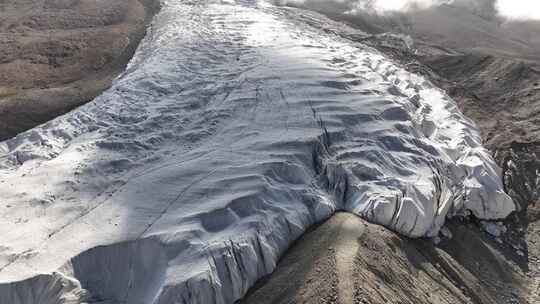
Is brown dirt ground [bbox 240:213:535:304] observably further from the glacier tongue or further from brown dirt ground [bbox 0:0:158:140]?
brown dirt ground [bbox 0:0:158:140]

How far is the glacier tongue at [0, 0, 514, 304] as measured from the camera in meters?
7.59

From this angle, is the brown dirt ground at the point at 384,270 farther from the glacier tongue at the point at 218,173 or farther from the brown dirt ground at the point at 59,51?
the brown dirt ground at the point at 59,51

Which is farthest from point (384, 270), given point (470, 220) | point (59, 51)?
point (59, 51)

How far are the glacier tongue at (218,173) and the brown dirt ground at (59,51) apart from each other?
1289mm

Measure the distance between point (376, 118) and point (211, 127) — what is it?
3.84 m

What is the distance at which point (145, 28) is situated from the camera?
1883cm

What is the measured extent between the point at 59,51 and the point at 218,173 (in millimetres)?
9947

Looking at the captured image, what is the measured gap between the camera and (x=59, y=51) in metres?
16.4

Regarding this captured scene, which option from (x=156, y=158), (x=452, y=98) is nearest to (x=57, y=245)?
(x=156, y=158)

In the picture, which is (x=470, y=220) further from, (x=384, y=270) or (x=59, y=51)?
(x=59, y=51)

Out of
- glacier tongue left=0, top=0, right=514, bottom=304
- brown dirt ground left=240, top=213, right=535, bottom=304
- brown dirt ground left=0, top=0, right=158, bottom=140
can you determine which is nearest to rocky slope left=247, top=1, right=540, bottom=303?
brown dirt ground left=240, top=213, right=535, bottom=304

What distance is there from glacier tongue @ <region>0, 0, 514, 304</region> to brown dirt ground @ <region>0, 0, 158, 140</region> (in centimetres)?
129

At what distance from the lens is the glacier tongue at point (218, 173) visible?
24.9 feet

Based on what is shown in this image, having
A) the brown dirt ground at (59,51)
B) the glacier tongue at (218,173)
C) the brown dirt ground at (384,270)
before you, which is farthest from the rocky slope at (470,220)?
the brown dirt ground at (59,51)
